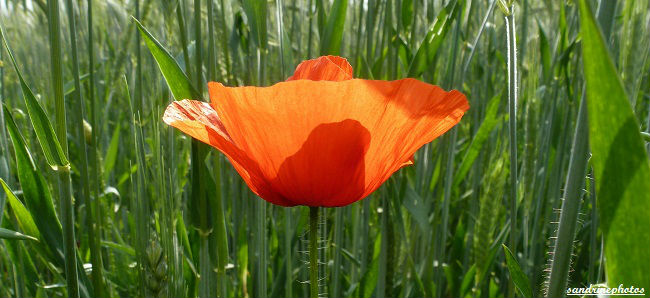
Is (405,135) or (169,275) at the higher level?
(405,135)

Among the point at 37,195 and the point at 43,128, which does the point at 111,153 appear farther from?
the point at 43,128

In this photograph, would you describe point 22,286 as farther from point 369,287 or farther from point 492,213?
point 492,213

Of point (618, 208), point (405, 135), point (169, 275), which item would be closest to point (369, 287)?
point (169, 275)

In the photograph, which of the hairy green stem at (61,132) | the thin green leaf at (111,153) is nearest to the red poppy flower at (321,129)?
the hairy green stem at (61,132)

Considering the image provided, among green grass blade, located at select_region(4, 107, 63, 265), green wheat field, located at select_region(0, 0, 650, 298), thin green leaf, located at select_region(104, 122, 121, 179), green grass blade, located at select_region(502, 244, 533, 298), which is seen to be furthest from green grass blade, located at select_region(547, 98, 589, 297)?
thin green leaf, located at select_region(104, 122, 121, 179)

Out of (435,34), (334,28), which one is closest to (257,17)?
(334,28)

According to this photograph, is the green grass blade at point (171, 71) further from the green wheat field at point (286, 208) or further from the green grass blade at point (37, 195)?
the green grass blade at point (37, 195)

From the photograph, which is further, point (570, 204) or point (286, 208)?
point (286, 208)
